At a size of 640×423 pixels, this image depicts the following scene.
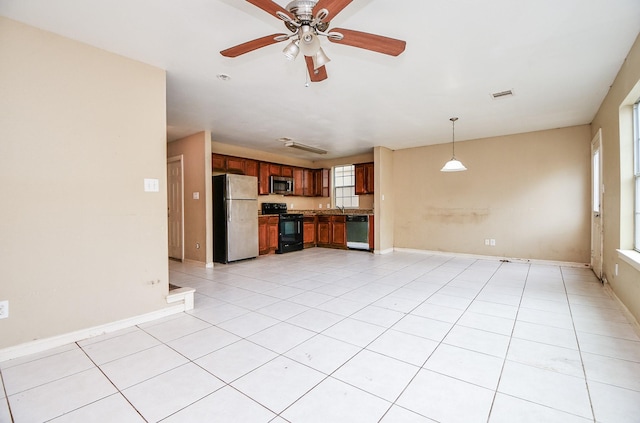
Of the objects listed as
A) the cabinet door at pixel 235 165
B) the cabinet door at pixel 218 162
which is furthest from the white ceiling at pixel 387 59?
the cabinet door at pixel 235 165

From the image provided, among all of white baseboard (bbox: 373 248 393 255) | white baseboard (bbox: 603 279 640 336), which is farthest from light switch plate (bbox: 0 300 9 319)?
white baseboard (bbox: 373 248 393 255)

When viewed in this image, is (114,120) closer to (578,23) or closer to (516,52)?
(516,52)

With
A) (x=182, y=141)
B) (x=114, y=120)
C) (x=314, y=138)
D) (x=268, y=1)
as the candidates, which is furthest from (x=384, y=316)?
(x=182, y=141)

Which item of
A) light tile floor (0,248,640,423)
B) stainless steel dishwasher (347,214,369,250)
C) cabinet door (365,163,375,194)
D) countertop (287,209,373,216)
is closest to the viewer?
light tile floor (0,248,640,423)

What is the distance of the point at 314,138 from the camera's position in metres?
5.72

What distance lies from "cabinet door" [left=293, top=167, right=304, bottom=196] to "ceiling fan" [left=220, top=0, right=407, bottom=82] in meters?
5.48

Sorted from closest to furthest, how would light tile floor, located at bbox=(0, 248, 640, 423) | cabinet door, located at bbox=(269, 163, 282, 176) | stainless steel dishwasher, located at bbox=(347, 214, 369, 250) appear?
1. light tile floor, located at bbox=(0, 248, 640, 423)
2. stainless steel dishwasher, located at bbox=(347, 214, 369, 250)
3. cabinet door, located at bbox=(269, 163, 282, 176)

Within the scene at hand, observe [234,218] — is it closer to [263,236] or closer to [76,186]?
[263,236]

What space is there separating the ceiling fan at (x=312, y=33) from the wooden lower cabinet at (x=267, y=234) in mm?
4488

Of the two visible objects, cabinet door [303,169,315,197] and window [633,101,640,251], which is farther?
cabinet door [303,169,315,197]

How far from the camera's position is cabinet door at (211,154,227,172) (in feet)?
18.9

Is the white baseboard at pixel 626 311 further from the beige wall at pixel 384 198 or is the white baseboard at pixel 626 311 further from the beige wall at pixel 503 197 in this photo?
the beige wall at pixel 384 198

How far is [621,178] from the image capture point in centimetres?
285

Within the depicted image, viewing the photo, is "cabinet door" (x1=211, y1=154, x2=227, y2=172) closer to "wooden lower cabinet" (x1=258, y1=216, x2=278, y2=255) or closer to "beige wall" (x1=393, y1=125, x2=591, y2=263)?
"wooden lower cabinet" (x1=258, y1=216, x2=278, y2=255)
